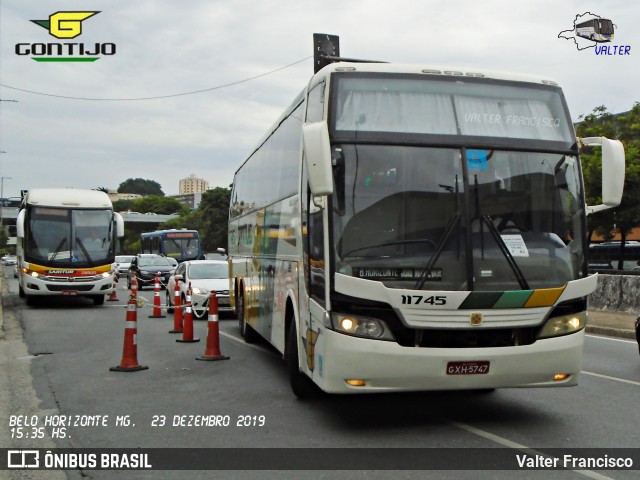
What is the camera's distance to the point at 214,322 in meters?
11.8

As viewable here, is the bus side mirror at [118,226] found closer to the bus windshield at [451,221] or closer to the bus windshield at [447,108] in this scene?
the bus windshield at [447,108]

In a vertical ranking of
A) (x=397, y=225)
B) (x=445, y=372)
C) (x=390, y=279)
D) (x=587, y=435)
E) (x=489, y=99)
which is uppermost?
(x=489, y=99)

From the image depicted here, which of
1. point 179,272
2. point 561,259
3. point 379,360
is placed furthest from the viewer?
point 179,272

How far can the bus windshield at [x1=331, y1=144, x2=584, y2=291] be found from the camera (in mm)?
6957

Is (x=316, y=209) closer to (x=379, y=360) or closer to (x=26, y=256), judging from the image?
(x=379, y=360)

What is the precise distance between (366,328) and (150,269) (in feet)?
102

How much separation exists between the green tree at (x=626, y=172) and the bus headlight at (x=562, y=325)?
3191 centimetres

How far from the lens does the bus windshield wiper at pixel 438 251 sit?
685cm

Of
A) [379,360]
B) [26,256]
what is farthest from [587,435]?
[26,256]

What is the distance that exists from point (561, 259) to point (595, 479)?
7.23 feet

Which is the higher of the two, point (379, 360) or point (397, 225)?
point (397, 225)

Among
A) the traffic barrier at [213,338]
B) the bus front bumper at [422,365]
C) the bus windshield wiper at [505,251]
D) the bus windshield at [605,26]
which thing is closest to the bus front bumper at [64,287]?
the traffic barrier at [213,338]

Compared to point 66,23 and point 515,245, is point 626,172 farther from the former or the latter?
point 515,245

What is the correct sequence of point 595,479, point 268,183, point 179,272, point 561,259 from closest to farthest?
point 595,479, point 561,259, point 268,183, point 179,272
